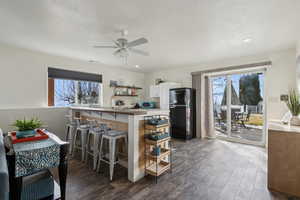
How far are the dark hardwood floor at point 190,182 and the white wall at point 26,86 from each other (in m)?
1.69

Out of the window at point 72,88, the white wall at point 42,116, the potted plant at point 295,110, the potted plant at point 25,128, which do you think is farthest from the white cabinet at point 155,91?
the potted plant at point 25,128

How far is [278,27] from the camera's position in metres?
2.41

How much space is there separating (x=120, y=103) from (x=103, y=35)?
10.1 feet

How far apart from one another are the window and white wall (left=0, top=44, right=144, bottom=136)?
0.20 metres

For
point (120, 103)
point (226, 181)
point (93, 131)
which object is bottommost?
point (226, 181)

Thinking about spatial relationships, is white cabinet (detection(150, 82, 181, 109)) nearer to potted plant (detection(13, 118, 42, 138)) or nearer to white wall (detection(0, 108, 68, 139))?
white wall (detection(0, 108, 68, 139))

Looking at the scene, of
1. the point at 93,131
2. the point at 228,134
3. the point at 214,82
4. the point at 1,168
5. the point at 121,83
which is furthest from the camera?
the point at 121,83

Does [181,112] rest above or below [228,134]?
above

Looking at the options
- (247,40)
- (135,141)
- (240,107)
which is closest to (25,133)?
(135,141)

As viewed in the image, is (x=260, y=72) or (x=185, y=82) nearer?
(x=260, y=72)

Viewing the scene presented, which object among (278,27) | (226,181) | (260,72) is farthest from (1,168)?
(260,72)

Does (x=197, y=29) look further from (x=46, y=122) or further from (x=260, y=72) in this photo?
(x=46, y=122)

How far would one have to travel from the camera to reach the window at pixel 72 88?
4074 millimetres

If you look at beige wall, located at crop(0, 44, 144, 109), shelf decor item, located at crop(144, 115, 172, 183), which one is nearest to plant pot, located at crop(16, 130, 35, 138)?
shelf decor item, located at crop(144, 115, 172, 183)
